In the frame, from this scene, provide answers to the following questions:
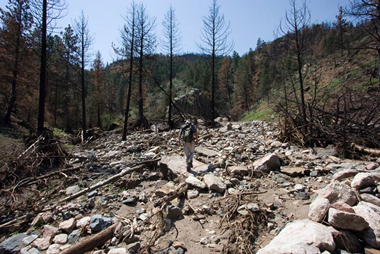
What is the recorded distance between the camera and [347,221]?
269 centimetres

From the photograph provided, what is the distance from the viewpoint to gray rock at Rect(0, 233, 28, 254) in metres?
3.47

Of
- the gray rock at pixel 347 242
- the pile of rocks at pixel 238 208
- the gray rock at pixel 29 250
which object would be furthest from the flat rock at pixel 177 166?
the gray rock at pixel 347 242

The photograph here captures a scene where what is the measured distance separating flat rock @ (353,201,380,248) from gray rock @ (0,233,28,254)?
17.8 feet

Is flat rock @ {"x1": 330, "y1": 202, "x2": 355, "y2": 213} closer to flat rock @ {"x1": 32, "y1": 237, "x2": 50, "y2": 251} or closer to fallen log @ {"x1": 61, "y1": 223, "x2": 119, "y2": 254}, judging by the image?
fallen log @ {"x1": 61, "y1": 223, "x2": 119, "y2": 254}

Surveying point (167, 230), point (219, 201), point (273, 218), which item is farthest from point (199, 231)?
point (273, 218)

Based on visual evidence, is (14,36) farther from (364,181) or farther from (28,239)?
(364,181)

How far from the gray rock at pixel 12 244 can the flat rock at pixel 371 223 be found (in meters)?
Answer: 5.42

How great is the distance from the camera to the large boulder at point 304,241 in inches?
90.3

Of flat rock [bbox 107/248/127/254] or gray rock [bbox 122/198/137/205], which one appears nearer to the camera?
flat rock [bbox 107/248/127/254]

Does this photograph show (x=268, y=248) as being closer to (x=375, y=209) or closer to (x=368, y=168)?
Result: (x=375, y=209)

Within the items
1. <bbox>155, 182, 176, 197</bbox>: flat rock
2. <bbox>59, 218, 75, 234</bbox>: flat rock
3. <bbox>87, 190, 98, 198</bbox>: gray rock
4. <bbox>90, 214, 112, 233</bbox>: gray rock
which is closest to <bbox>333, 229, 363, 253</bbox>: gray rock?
<bbox>155, 182, 176, 197</bbox>: flat rock

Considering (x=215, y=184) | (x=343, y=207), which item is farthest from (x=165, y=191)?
(x=343, y=207)

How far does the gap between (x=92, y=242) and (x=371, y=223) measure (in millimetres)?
4153

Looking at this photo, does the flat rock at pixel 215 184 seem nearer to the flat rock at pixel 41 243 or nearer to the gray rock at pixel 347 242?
the gray rock at pixel 347 242
